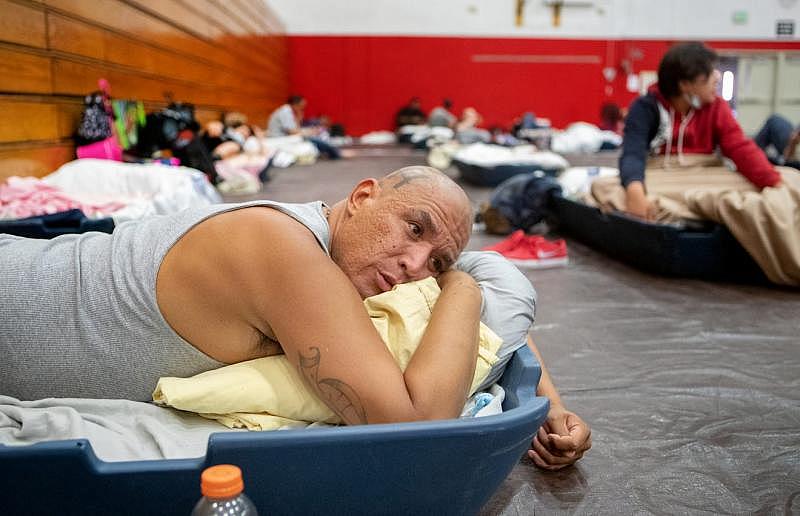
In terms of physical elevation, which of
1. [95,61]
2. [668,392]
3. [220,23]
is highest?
[220,23]

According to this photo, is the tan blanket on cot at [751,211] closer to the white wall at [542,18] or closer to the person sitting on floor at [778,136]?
the person sitting on floor at [778,136]

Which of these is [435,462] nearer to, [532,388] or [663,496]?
[532,388]

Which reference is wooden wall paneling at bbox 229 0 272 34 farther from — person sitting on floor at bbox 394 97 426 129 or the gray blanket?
the gray blanket

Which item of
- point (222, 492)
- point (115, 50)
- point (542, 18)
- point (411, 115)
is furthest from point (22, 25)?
point (542, 18)

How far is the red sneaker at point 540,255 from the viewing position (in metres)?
3.40

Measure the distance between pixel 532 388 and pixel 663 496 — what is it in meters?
0.35

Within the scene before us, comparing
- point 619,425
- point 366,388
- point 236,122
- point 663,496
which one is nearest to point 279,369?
point 366,388

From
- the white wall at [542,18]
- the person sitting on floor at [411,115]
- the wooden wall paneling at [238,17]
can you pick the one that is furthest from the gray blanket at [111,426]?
the white wall at [542,18]

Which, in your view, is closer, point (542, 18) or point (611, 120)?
point (611, 120)

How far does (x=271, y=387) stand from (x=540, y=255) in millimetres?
2427

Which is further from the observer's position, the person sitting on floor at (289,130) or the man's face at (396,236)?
the person sitting on floor at (289,130)

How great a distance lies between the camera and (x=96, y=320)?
116 centimetres

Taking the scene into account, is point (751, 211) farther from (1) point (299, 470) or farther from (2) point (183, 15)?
(2) point (183, 15)

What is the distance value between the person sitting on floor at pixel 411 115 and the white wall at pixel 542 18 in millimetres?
1351
